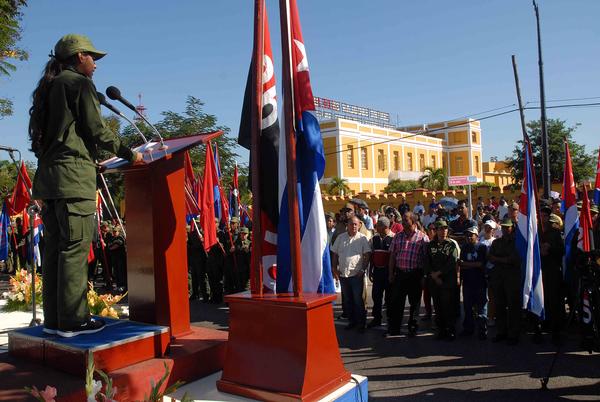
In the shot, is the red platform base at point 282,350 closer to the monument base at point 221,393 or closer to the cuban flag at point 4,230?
the monument base at point 221,393

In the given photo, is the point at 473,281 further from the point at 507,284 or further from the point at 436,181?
the point at 436,181

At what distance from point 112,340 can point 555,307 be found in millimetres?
5925

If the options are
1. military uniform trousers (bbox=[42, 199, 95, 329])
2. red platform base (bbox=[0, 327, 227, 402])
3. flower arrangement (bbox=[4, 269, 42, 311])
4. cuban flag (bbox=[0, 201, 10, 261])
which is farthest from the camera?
cuban flag (bbox=[0, 201, 10, 261])

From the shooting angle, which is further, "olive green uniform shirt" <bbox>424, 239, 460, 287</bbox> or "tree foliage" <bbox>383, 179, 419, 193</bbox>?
"tree foliage" <bbox>383, 179, 419, 193</bbox>

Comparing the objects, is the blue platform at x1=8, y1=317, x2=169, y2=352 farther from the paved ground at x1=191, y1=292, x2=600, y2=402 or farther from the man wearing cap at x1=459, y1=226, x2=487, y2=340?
the man wearing cap at x1=459, y1=226, x2=487, y2=340

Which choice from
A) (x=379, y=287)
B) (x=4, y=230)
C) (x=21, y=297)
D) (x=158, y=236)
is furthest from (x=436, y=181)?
(x=158, y=236)

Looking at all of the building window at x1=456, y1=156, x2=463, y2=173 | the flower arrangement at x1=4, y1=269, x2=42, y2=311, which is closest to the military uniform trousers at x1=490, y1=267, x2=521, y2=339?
the flower arrangement at x1=4, y1=269, x2=42, y2=311

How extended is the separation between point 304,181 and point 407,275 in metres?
4.19

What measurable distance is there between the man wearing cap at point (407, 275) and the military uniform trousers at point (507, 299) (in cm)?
107

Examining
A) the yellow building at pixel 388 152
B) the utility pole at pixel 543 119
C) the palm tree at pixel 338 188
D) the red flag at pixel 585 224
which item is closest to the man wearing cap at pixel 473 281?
the red flag at pixel 585 224

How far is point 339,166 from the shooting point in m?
44.3

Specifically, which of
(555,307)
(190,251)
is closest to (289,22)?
(555,307)

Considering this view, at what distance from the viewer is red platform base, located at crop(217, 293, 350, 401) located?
3207 mm

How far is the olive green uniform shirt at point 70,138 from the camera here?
3.25 m
